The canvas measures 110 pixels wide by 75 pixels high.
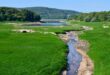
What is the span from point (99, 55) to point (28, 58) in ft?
40.6

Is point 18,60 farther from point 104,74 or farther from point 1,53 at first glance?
point 104,74

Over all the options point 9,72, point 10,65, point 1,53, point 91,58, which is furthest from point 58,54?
point 9,72

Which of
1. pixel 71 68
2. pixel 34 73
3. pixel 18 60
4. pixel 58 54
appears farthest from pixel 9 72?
pixel 58 54

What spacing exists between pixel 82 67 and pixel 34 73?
33.2ft

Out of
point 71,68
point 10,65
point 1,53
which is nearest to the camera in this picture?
point 10,65

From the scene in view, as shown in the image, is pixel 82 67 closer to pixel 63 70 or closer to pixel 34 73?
pixel 63 70

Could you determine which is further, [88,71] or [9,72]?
[88,71]

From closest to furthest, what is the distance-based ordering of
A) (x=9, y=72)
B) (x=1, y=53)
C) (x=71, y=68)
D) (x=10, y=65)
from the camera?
(x=9, y=72), (x=10, y=65), (x=71, y=68), (x=1, y=53)

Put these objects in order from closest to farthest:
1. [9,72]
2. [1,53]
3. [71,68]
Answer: [9,72] < [71,68] < [1,53]

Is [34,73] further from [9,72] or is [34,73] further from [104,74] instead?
[104,74]

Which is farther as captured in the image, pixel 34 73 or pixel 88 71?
pixel 88 71

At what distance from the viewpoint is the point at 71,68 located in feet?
150

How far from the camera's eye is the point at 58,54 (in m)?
53.7

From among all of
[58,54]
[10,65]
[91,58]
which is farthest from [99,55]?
[10,65]
